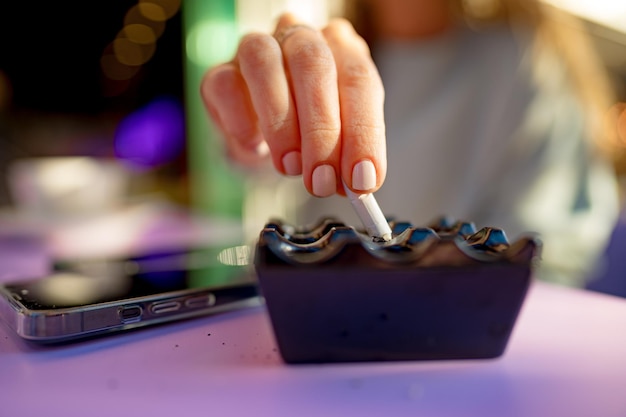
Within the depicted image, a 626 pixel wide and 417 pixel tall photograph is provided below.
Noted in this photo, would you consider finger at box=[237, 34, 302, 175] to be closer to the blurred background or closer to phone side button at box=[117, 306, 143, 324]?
phone side button at box=[117, 306, 143, 324]

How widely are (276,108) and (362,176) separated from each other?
0.25 feet

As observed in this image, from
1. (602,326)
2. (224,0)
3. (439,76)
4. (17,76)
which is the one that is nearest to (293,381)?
(602,326)

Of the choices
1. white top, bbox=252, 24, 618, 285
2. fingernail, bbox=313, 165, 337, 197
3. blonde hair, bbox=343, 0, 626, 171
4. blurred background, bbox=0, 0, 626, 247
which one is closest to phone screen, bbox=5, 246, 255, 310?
fingernail, bbox=313, 165, 337, 197

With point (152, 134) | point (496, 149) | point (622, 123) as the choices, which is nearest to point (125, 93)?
point (152, 134)

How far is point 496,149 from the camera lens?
0.96 metres

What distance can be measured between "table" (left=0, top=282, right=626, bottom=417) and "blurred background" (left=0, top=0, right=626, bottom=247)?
0.49 meters

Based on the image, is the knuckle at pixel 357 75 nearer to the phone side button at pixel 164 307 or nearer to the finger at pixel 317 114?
the finger at pixel 317 114

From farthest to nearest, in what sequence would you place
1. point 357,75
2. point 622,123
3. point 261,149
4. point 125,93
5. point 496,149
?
point 622,123, point 125,93, point 496,149, point 261,149, point 357,75

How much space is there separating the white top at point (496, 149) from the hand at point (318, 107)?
543mm

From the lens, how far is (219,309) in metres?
0.35

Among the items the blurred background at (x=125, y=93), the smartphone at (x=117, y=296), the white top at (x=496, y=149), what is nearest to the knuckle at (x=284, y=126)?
the smartphone at (x=117, y=296)

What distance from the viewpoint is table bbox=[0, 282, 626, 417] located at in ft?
0.76

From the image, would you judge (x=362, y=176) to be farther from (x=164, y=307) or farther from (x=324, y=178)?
(x=164, y=307)

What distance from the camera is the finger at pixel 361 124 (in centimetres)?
31
